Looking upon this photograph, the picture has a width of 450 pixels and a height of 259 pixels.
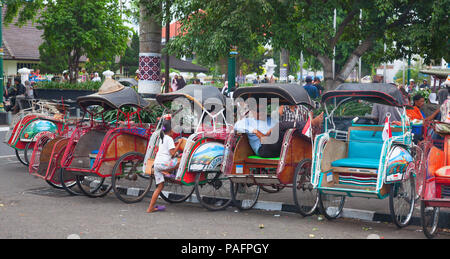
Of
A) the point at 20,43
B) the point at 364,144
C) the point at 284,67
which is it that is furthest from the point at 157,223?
the point at 20,43

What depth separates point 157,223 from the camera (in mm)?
8148

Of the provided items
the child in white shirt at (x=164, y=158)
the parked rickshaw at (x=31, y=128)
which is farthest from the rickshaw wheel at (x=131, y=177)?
the parked rickshaw at (x=31, y=128)

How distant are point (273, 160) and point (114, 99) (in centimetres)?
288

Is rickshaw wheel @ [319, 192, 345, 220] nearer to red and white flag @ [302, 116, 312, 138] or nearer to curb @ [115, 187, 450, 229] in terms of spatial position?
curb @ [115, 187, 450, 229]

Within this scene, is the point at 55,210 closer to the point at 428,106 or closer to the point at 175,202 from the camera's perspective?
the point at 175,202

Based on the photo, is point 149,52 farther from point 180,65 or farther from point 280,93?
point 180,65

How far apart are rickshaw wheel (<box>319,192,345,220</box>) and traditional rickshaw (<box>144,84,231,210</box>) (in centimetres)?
151

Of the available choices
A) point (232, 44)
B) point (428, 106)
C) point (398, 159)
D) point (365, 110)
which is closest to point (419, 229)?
point (398, 159)

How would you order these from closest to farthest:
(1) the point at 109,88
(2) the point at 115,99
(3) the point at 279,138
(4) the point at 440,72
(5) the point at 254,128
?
(5) the point at 254,128
(3) the point at 279,138
(4) the point at 440,72
(2) the point at 115,99
(1) the point at 109,88

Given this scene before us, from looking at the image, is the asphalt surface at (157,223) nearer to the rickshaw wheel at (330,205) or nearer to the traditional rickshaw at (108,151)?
the rickshaw wheel at (330,205)

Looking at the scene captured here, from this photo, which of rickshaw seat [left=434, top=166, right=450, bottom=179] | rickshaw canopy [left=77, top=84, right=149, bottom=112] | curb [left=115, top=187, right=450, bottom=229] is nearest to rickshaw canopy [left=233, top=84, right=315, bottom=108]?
curb [left=115, top=187, right=450, bottom=229]

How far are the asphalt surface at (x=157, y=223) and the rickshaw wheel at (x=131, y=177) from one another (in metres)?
0.19

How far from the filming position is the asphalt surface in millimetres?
7469

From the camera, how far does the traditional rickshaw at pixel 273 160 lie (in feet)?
28.2
